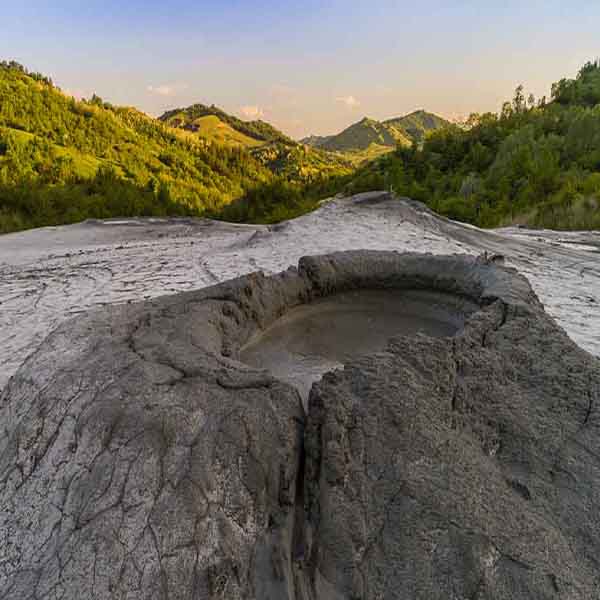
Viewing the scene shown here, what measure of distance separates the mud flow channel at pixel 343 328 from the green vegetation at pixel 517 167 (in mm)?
6974

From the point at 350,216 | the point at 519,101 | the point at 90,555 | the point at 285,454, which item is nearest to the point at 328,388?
the point at 285,454

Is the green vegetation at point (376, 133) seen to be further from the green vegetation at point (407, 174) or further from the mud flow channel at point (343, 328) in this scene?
the mud flow channel at point (343, 328)

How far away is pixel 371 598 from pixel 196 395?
509 mm

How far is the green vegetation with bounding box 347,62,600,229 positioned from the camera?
8.37 meters

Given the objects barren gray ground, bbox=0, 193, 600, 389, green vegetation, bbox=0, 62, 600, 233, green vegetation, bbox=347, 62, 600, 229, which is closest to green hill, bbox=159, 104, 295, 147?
green vegetation, bbox=0, 62, 600, 233

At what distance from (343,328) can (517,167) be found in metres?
12.8

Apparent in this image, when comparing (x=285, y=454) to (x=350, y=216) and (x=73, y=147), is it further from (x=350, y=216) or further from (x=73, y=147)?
(x=73, y=147)

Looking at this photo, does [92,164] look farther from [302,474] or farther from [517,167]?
[302,474]

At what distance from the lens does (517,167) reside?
1184cm

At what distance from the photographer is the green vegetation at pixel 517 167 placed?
8367 millimetres

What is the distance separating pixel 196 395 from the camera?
89 cm

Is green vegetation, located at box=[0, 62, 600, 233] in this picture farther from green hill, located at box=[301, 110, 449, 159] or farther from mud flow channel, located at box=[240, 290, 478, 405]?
green hill, located at box=[301, 110, 449, 159]

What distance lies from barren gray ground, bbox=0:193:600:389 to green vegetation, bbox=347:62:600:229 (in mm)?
2604

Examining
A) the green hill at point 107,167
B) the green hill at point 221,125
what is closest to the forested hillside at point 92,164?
the green hill at point 107,167
